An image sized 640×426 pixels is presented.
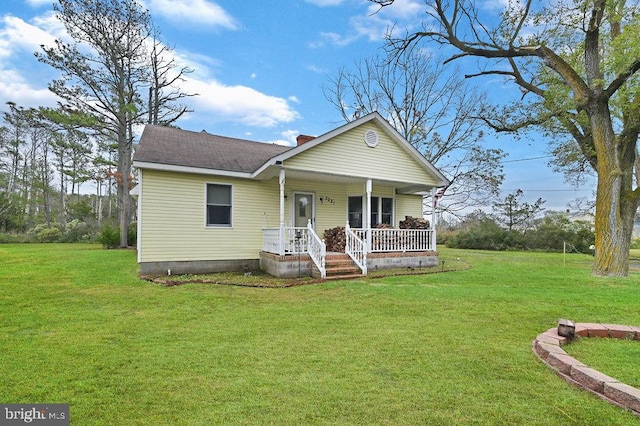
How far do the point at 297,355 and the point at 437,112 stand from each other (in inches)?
891

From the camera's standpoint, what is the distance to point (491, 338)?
13.4 feet

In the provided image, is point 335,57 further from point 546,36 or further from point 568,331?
point 568,331

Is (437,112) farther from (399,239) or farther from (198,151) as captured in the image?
(198,151)

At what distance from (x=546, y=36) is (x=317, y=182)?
10229 millimetres

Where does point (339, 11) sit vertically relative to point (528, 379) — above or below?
above

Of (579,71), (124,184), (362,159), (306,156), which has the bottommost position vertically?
(306,156)

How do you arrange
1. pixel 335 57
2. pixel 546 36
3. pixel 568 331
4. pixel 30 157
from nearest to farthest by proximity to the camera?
1. pixel 568 331
2. pixel 546 36
3. pixel 335 57
4. pixel 30 157

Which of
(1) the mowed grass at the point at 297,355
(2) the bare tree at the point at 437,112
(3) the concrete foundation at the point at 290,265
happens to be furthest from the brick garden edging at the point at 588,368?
(2) the bare tree at the point at 437,112

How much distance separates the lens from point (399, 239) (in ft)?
37.3

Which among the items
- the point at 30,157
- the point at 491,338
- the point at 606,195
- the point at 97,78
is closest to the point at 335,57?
the point at 97,78

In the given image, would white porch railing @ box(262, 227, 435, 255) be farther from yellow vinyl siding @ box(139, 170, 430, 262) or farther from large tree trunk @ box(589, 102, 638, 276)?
large tree trunk @ box(589, 102, 638, 276)

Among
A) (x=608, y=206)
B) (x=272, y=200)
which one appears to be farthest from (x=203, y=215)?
(x=608, y=206)

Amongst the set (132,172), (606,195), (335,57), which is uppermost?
(335,57)

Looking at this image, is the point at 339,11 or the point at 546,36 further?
the point at 339,11
